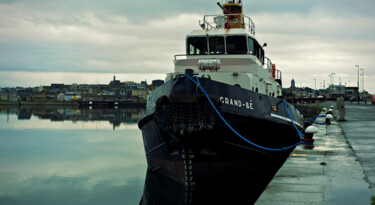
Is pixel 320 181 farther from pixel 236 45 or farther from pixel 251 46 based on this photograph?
pixel 251 46

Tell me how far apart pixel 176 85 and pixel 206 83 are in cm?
77

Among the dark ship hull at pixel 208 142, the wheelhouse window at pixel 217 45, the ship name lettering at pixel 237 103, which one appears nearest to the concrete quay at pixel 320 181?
the dark ship hull at pixel 208 142

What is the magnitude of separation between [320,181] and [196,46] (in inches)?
328

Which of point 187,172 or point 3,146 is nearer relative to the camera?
point 187,172

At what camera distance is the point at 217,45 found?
1348 cm

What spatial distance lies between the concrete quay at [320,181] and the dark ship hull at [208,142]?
4.47 ft

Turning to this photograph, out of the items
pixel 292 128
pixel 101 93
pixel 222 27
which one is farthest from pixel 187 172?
pixel 101 93

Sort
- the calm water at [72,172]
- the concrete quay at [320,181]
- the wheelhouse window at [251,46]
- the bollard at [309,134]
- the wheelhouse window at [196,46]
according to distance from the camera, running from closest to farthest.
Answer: the concrete quay at [320,181]
the bollard at [309,134]
the calm water at [72,172]
the wheelhouse window at [251,46]
the wheelhouse window at [196,46]

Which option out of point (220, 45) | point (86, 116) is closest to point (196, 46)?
point (220, 45)

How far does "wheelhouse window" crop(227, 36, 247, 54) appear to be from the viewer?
1323 centimetres

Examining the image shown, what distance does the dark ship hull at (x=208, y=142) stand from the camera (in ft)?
28.8

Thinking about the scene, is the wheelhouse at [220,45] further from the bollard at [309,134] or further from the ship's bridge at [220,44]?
the bollard at [309,134]

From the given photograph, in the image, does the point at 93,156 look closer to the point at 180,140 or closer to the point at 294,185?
the point at 180,140

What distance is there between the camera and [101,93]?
18850 cm
